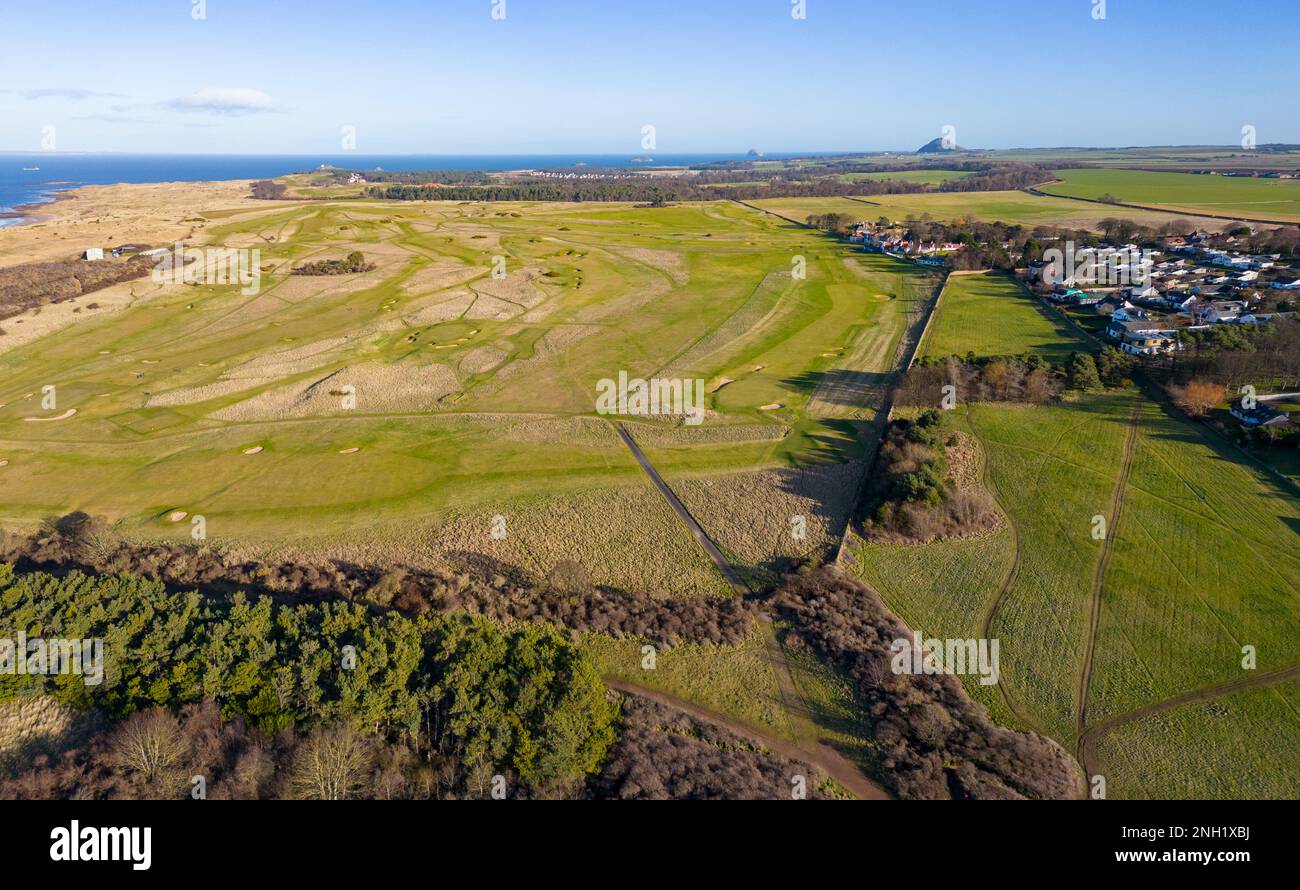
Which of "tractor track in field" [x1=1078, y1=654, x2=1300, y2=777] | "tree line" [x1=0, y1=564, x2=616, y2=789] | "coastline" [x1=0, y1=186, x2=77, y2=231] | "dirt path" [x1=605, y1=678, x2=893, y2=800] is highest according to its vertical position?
"coastline" [x1=0, y1=186, x2=77, y2=231]

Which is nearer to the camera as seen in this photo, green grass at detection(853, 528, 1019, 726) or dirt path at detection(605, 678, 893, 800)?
dirt path at detection(605, 678, 893, 800)

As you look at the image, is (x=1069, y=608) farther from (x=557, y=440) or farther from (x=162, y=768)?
(x=162, y=768)

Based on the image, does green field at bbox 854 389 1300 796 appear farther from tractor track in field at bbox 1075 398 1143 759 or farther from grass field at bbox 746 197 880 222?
grass field at bbox 746 197 880 222

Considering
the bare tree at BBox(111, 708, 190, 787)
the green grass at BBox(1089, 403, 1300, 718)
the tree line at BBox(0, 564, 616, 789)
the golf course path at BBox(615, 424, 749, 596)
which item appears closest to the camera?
the bare tree at BBox(111, 708, 190, 787)

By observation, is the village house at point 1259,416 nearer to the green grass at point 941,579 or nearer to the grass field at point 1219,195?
the green grass at point 941,579

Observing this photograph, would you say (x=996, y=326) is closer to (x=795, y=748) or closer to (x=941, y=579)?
(x=941, y=579)

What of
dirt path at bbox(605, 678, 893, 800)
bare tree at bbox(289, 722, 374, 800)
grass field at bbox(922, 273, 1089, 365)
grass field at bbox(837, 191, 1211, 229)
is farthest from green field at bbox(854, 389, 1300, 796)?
grass field at bbox(837, 191, 1211, 229)
